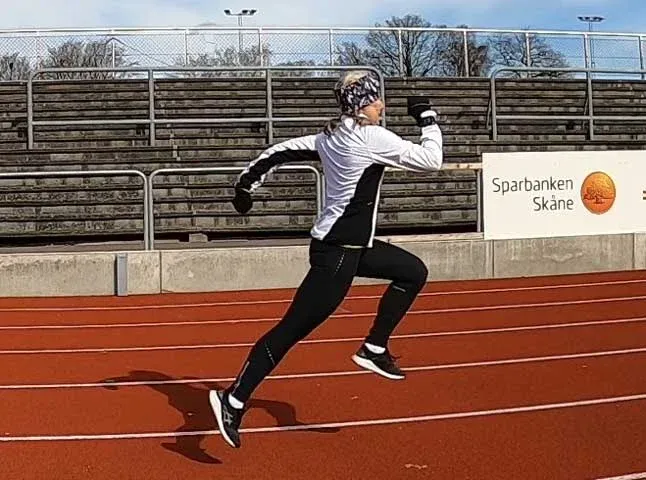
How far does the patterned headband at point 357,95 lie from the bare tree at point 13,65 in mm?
21870

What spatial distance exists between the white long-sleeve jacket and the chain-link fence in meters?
20.5

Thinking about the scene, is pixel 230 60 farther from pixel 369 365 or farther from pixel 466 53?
pixel 369 365

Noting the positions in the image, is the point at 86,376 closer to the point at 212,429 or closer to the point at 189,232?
the point at 212,429

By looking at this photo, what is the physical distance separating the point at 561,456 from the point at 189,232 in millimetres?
12966

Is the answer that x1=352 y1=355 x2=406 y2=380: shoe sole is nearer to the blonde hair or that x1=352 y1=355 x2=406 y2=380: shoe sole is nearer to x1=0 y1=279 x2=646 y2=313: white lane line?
the blonde hair

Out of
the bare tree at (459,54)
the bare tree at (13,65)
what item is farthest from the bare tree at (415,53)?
the bare tree at (13,65)

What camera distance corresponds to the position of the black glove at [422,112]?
18.0ft

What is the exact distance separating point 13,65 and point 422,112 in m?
22.4

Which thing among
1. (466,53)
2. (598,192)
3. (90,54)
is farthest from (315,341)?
(466,53)

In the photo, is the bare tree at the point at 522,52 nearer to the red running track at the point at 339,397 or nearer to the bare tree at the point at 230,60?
the bare tree at the point at 230,60

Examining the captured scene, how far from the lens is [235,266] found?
563 inches

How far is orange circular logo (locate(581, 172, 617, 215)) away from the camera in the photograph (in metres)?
15.2

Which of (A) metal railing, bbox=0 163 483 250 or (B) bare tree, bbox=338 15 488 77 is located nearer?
(A) metal railing, bbox=0 163 483 250

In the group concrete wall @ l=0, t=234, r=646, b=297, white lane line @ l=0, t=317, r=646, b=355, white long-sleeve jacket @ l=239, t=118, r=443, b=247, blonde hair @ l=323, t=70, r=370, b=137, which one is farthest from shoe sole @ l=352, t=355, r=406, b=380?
concrete wall @ l=0, t=234, r=646, b=297
